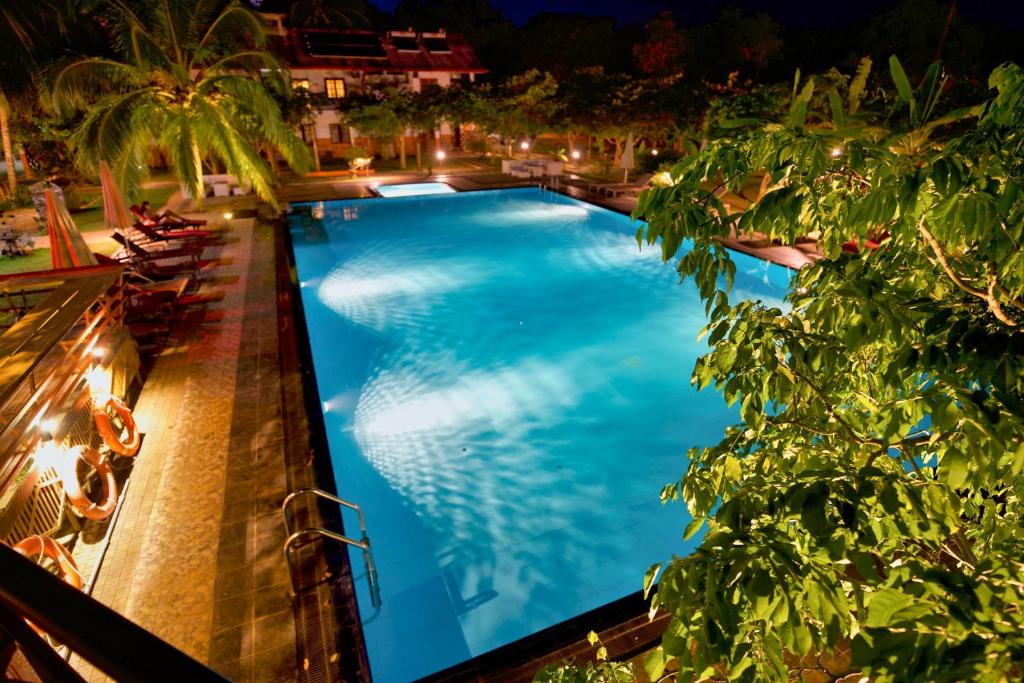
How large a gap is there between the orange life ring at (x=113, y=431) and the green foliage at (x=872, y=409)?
630cm

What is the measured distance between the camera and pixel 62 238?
30.4ft

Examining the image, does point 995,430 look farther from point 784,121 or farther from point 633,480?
point 633,480

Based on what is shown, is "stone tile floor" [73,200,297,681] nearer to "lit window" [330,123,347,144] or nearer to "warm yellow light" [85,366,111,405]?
"warm yellow light" [85,366,111,405]

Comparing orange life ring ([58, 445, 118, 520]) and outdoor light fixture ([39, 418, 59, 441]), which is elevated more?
outdoor light fixture ([39, 418, 59, 441])

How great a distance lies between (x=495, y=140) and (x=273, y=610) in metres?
34.5

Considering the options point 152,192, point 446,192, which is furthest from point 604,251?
point 152,192

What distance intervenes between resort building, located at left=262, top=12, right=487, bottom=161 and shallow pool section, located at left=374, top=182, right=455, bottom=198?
8.55m

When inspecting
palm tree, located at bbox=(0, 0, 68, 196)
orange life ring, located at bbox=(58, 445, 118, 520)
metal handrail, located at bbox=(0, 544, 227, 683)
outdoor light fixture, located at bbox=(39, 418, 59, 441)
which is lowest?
orange life ring, located at bbox=(58, 445, 118, 520)

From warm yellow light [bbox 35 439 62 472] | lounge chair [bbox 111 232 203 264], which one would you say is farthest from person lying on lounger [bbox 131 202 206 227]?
warm yellow light [bbox 35 439 62 472]

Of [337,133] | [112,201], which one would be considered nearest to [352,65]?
[337,133]

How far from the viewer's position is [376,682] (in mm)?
4863

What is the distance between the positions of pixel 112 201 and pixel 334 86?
24.2m

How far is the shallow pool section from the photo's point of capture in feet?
77.0

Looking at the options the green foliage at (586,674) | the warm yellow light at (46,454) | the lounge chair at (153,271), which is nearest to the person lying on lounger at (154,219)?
the lounge chair at (153,271)
